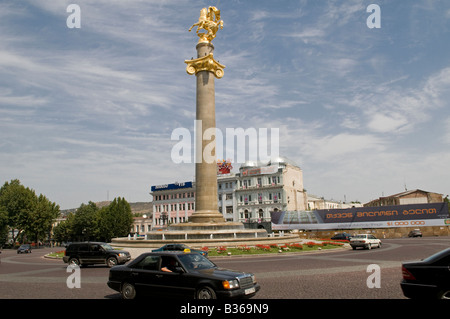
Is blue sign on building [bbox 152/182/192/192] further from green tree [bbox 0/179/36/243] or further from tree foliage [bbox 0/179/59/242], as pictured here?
green tree [bbox 0/179/36/243]

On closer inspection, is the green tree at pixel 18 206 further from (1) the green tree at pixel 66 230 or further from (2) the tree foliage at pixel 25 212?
(1) the green tree at pixel 66 230

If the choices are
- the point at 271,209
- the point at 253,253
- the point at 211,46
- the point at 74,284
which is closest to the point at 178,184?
the point at 271,209

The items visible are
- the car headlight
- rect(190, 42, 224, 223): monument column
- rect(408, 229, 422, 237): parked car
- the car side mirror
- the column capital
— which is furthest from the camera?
rect(408, 229, 422, 237): parked car

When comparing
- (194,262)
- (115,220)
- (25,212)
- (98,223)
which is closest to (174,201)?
(115,220)

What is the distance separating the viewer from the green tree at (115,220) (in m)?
86.0

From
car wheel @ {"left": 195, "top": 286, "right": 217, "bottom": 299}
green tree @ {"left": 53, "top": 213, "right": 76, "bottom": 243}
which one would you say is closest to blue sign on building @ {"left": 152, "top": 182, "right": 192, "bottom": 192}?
green tree @ {"left": 53, "top": 213, "right": 76, "bottom": 243}

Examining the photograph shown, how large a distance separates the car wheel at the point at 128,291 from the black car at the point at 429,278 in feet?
25.0

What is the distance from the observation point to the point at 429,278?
8.48m

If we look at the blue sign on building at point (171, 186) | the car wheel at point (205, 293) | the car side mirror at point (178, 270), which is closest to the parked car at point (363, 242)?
the car side mirror at point (178, 270)

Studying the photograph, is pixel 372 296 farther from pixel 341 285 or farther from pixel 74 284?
pixel 74 284

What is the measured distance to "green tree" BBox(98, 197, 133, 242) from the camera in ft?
282

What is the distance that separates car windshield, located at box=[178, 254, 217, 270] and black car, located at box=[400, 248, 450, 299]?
18.1 ft

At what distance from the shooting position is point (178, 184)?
100562mm

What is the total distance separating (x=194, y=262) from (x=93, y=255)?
1435 cm
